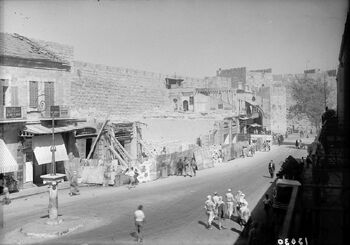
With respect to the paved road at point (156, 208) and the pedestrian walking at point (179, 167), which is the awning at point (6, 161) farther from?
the pedestrian walking at point (179, 167)

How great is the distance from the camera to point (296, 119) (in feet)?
256

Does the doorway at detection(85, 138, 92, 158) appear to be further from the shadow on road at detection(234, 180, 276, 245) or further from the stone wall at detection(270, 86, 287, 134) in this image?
the stone wall at detection(270, 86, 287, 134)

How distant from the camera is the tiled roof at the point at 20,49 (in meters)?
23.2

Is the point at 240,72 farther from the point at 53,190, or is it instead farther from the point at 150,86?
the point at 53,190

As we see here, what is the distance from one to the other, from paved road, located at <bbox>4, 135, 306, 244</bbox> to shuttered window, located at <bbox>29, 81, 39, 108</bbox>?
19.6ft

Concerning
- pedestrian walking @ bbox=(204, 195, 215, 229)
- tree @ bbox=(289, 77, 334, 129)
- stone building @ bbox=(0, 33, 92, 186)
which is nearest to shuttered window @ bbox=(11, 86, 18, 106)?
stone building @ bbox=(0, 33, 92, 186)

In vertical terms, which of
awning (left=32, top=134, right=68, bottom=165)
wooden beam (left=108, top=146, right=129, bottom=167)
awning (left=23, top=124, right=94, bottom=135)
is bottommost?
wooden beam (left=108, top=146, right=129, bottom=167)

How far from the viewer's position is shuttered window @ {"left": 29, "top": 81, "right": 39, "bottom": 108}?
2403cm

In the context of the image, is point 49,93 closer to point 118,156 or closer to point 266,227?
point 118,156

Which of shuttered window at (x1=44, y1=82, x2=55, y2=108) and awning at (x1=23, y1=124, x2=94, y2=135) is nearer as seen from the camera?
awning at (x1=23, y1=124, x2=94, y2=135)

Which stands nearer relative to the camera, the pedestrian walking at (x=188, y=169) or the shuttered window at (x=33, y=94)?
the shuttered window at (x=33, y=94)

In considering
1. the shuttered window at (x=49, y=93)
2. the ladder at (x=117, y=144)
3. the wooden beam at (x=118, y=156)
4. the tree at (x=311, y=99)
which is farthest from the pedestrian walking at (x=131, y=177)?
the tree at (x=311, y=99)

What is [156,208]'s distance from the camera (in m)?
18.6

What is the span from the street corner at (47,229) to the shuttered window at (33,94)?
989 cm
